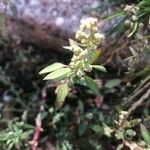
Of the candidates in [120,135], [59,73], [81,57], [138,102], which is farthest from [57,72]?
[138,102]

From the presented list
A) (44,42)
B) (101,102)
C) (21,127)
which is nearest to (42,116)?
(21,127)

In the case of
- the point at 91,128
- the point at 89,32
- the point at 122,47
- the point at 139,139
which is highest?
the point at 122,47

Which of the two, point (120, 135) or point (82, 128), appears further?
point (82, 128)

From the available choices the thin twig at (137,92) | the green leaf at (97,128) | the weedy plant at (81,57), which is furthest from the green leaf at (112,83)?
the weedy plant at (81,57)

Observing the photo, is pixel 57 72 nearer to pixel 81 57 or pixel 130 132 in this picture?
pixel 81 57

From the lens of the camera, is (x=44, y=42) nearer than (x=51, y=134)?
No

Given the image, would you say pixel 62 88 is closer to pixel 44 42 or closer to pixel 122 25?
pixel 122 25

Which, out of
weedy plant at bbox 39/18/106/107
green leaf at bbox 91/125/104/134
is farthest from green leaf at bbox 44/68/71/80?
green leaf at bbox 91/125/104/134

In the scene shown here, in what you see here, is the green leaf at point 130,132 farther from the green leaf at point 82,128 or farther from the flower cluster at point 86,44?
the flower cluster at point 86,44

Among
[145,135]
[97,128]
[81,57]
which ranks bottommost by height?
[145,135]
